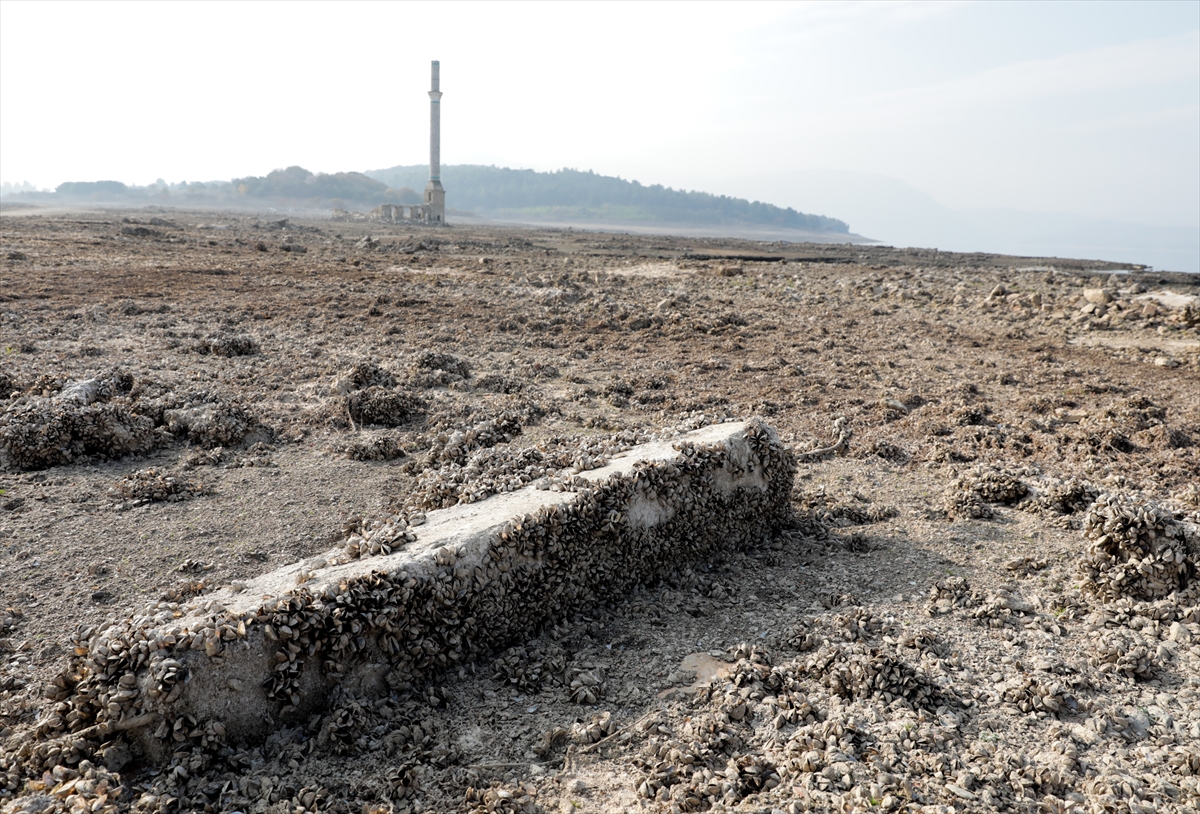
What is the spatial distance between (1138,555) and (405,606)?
5.60 metres

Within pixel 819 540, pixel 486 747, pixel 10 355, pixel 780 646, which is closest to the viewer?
pixel 486 747

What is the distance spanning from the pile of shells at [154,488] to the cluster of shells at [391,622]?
2899 mm

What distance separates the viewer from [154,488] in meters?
6.96

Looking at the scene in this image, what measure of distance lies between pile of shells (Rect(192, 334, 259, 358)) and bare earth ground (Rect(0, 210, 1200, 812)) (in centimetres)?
5

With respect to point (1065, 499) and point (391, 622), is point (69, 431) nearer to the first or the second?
point (391, 622)

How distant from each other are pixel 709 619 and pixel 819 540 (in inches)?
73.3

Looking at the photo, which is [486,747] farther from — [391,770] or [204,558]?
[204,558]

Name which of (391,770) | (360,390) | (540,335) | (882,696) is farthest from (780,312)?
(391,770)

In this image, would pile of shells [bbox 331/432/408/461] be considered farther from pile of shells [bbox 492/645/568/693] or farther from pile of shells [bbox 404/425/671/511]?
pile of shells [bbox 492/645/568/693]

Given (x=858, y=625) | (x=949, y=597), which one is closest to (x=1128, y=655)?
(x=949, y=597)

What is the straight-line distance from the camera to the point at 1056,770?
147 inches

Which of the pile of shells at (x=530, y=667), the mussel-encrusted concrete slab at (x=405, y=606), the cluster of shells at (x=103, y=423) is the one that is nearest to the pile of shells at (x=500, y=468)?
the mussel-encrusted concrete slab at (x=405, y=606)

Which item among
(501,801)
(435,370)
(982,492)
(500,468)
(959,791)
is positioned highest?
(435,370)

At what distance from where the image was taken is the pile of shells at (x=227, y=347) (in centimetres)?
1209
